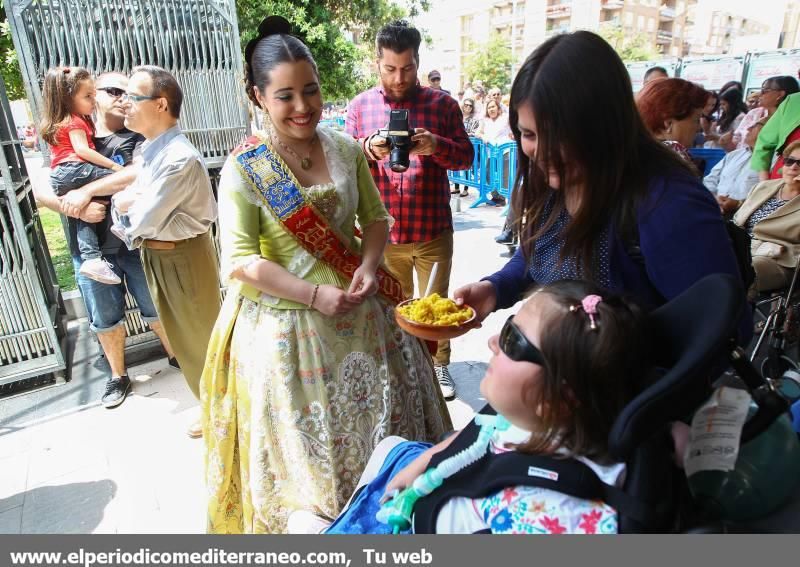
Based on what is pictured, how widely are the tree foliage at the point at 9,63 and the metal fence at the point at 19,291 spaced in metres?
2.72

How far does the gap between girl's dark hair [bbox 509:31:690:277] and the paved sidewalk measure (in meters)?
1.99

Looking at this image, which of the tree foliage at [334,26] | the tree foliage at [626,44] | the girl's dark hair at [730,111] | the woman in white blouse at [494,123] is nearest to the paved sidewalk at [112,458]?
the woman in white blouse at [494,123]

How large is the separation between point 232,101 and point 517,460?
3290mm

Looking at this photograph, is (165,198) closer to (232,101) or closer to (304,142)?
(304,142)

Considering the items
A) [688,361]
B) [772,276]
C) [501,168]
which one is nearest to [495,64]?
[501,168]

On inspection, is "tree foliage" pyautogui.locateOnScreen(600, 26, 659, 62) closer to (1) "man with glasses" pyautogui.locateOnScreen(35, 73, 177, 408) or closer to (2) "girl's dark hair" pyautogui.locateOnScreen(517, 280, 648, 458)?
(1) "man with glasses" pyautogui.locateOnScreen(35, 73, 177, 408)

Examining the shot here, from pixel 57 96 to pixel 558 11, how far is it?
53066 mm

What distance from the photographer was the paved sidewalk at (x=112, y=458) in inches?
89.2

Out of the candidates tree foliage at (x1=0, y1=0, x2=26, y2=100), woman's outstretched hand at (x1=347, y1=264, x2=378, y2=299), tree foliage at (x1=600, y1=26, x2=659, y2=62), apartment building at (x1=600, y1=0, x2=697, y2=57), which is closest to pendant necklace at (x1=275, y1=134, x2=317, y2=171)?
woman's outstretched hand at (x1=347, y1=264, x2=378, y2=299)

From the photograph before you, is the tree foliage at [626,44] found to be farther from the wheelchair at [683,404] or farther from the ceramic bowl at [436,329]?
the wheelchair at [683,404]

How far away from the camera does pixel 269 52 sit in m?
1.57

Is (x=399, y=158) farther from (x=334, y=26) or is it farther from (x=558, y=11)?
(x=558, y=11)

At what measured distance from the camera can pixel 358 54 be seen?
10.5 m
